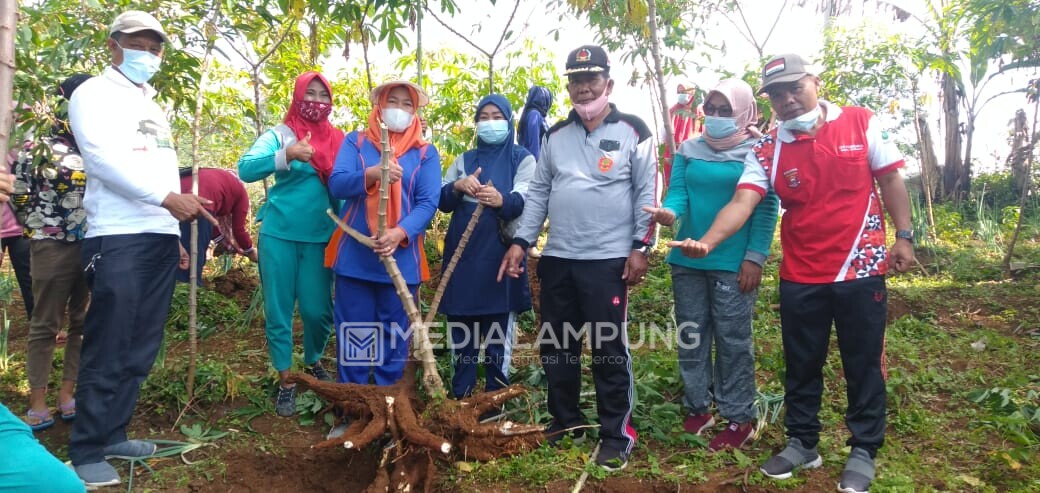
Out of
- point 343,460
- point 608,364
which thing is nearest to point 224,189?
point 343,460

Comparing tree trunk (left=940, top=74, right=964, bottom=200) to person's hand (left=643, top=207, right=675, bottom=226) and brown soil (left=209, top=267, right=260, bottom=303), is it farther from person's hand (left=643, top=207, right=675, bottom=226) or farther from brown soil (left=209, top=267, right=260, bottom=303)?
brown soil (left=209, top=267, right=260, bottom=303)

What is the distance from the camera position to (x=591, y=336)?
3.09 metres

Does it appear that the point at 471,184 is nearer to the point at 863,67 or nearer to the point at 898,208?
the point at 898,208

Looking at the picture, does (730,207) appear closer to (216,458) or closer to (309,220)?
(309,220)

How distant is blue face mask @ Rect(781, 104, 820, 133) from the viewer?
2.73m

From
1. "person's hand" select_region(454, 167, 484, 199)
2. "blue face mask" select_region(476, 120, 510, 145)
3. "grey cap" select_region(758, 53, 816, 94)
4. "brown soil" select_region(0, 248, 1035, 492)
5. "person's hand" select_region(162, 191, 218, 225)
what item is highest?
"grey cap" select_region(758, 53, 816, 94)

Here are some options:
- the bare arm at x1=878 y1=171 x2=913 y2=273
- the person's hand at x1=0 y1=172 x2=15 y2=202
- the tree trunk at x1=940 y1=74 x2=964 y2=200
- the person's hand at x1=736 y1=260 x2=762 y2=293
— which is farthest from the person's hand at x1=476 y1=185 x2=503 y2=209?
the tree trunk at x1=940 y1=74 x2=964 y2=200

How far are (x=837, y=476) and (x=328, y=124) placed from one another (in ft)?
9.83

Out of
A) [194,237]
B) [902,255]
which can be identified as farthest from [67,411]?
[902,255]

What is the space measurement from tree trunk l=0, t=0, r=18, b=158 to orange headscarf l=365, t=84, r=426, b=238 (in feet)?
5.63

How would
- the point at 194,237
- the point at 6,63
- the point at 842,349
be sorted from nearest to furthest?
the point at 6,63 → the point at 842,349 → the point at 194,237

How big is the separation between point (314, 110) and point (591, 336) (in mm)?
1832

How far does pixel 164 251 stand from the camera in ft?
9.69

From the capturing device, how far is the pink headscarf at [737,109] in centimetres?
299
